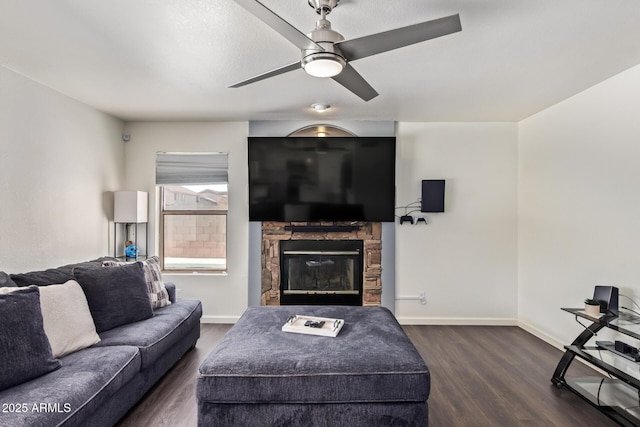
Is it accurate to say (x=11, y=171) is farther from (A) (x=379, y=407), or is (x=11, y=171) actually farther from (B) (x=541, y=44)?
(B) (x=541, y=44)

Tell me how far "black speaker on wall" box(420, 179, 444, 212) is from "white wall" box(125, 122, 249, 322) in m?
2.20

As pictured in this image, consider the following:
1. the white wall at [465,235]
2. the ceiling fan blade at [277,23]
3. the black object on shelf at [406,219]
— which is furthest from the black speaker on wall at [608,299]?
the ceiling fan blade at [277,23]

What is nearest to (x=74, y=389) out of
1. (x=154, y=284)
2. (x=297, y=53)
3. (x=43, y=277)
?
(x=43, y=277)

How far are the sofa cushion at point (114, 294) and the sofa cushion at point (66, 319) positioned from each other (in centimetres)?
10

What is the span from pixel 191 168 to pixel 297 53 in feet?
8.04

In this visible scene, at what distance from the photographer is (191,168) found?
13.8 ft

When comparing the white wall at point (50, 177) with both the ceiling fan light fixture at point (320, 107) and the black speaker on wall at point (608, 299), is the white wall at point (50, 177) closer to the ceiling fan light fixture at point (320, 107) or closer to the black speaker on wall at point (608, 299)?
the ceiling fan light fixture at point (320, 107)

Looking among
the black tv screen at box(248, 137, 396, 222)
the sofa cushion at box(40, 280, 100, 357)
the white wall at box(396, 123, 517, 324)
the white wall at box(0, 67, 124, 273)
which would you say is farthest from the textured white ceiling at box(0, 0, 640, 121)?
the sofa cushion at box(40, 280, 100, 357)

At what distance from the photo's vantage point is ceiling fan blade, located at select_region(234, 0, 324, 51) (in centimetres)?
134

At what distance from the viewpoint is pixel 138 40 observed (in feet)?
7.02

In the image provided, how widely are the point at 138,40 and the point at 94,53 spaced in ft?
1.49

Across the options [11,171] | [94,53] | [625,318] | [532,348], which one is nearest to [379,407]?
[625,318]

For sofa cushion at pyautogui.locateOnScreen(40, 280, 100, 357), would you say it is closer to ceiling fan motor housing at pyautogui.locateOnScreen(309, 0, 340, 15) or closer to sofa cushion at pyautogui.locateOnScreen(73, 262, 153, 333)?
sofa cushion at pyautogui.locateOnScreen(73, 262, 153, 333)

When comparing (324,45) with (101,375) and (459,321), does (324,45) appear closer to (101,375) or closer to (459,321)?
(101,375)
